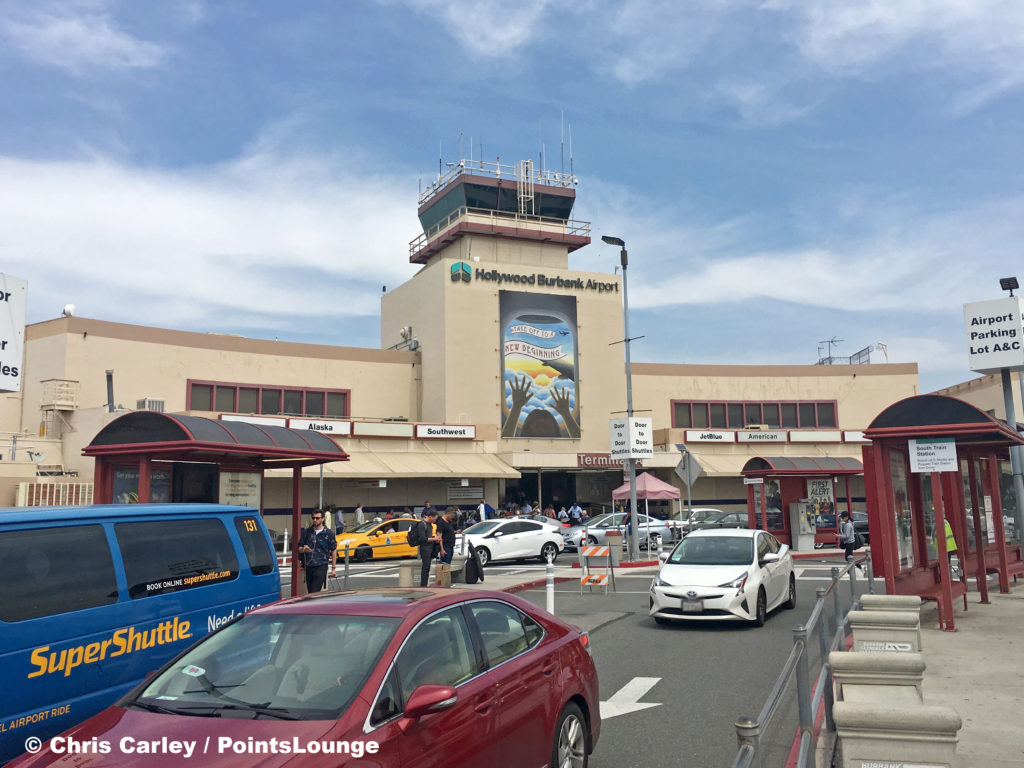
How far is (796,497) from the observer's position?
27938 mm

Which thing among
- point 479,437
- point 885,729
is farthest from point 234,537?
point 479,437

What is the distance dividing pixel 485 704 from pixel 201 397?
34.0 meters

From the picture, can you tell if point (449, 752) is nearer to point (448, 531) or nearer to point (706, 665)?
point (706, 665)

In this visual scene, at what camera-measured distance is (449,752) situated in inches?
173

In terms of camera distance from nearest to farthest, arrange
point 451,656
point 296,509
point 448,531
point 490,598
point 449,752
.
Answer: point 449,752, point 451,656, point 490,598, point 296,509, point 448,531

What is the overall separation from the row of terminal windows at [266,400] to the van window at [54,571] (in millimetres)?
30740

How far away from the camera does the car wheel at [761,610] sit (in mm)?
12914

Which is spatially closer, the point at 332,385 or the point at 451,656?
the point at 451,656

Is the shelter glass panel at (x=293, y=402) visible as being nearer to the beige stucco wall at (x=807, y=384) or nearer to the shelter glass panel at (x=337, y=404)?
the shelter glass panel at (x=337, y=404)

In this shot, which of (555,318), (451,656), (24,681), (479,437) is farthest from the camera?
(555,318)

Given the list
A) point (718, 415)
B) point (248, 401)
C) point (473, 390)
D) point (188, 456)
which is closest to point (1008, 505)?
point (188, 456)

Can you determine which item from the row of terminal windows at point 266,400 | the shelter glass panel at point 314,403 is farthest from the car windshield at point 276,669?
the shelter glass panel at point 314,403

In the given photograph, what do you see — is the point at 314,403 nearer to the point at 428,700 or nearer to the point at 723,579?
the point at 723,579

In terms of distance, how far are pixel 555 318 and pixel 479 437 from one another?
24.0 ft
